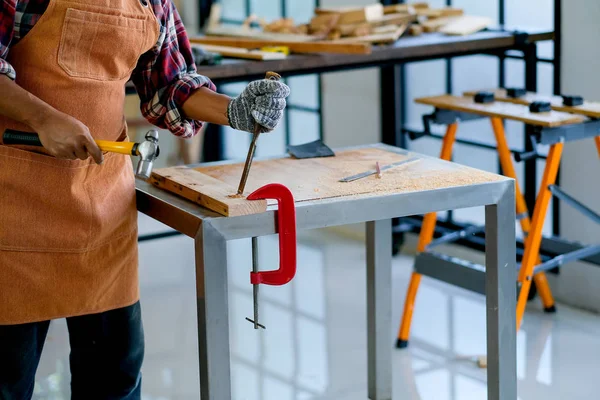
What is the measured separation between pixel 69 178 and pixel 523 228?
217 cm

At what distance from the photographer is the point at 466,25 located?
428cm

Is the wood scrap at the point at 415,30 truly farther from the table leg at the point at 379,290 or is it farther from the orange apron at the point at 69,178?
the orange apron at the point at 69,178

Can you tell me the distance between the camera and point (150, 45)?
237 centimetres

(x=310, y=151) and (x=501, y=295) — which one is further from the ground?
(x=310, y=151)

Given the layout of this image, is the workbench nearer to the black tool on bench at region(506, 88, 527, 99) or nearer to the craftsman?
the craftsman

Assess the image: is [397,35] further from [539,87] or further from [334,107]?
[334,107]

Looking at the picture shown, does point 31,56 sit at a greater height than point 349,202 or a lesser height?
greater

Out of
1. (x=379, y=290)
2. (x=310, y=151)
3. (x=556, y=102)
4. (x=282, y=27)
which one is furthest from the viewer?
(x=282, y=27)

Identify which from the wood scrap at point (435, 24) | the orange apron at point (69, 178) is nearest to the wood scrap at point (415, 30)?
the wood scrap at point (435, 24)

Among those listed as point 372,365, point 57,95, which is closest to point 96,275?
point 57,95

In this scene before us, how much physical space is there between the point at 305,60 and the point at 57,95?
167cm

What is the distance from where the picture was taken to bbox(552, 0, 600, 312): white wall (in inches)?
158

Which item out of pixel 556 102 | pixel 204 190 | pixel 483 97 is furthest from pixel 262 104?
pixel 556 102

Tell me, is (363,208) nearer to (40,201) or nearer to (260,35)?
(40,201)
